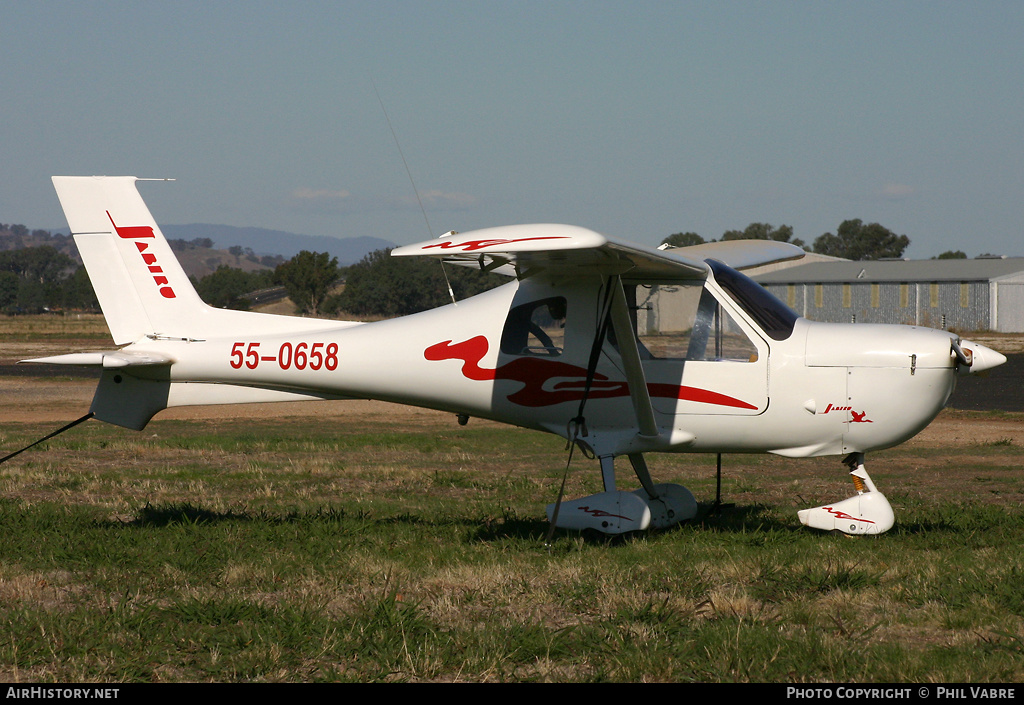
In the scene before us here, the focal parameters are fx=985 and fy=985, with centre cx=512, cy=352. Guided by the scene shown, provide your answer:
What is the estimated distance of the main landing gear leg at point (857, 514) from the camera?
24.7ft

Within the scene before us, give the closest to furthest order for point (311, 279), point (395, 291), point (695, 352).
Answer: point (695, 352) < point (311, 279) < point (395, 291)

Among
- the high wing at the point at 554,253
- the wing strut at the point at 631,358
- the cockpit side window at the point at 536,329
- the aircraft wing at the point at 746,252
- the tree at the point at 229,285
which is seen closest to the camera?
the high wing at the point at 554,253

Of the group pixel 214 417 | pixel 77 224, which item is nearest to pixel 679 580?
pixel 77 224

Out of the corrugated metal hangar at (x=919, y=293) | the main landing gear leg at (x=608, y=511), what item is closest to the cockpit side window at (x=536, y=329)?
the main landing gear leg at (x=608, y=511)

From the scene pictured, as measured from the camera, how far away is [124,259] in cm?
862

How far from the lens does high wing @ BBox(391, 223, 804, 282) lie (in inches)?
231

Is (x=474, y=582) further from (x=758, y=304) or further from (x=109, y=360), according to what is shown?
(x=109, y=360)

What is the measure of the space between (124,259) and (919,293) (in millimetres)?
55759

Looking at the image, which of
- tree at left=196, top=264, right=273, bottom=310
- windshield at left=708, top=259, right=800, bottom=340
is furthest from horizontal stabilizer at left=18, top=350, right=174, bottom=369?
tree at left=196, top=264, right=273, bottom=310

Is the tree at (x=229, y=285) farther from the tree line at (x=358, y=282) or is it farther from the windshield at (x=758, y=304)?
the windshield at (x=758, y=304)

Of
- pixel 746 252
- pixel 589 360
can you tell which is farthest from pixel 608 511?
pixel 746 252

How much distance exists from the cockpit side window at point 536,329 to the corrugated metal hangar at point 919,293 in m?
52.4

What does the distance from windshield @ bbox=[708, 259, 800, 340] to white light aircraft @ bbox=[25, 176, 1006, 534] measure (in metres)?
0.02

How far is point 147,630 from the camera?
17.3ft
